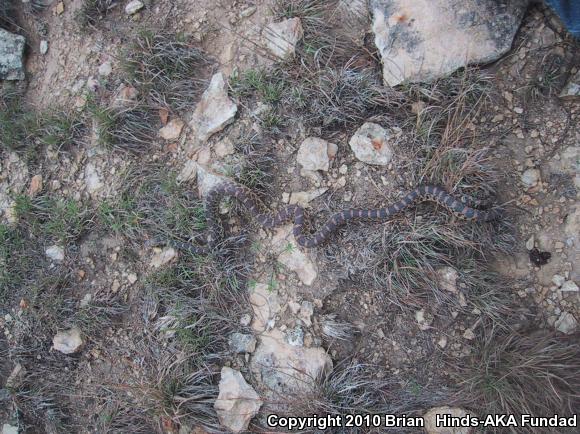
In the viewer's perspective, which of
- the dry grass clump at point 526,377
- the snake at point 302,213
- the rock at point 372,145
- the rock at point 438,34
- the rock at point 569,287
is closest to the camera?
the dry grass clump at point 526,377

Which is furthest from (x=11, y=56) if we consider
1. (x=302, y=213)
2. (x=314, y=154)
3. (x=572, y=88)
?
(x=572, y=88)

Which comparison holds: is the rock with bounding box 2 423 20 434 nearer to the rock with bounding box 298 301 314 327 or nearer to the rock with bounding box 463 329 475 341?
the rock with bounding box 298 301 314 327

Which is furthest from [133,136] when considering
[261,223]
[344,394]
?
[344,394]

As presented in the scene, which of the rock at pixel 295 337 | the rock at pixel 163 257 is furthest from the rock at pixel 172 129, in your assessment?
the rock at pixel 295 337

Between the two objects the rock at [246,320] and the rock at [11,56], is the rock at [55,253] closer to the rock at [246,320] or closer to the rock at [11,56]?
the rock at [246,320]

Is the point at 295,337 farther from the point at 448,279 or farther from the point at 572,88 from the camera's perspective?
the point at 572,88

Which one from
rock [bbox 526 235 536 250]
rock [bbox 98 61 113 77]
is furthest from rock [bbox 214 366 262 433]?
rock [bbox 98 61 113 77]
